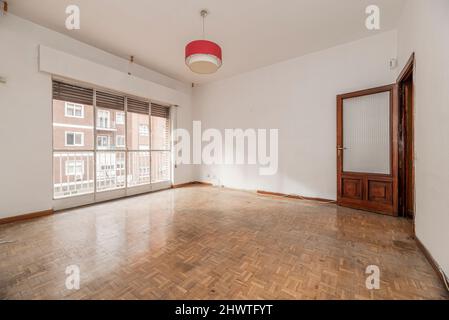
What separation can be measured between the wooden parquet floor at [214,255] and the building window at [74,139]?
139cm

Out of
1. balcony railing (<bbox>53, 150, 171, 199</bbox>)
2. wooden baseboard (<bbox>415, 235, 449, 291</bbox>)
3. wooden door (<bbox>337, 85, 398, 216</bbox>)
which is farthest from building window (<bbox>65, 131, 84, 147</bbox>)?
wooden baseboard (<bbox>415, 235, 449, 291</bbox>)

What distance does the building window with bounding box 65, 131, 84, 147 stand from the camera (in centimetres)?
389

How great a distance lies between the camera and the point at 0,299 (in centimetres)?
146

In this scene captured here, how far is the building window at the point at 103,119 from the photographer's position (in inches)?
169

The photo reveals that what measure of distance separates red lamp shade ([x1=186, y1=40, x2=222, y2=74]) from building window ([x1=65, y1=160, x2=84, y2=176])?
340cm

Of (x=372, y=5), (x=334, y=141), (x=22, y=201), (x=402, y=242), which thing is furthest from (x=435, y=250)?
(x=22, y=201)

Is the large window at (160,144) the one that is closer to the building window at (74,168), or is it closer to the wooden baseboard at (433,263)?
the building window at (74,168)

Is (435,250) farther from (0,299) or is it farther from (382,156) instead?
(0,299)

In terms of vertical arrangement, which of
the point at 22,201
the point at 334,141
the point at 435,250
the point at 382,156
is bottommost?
the point at 435,250

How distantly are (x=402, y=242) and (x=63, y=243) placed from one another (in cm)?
425

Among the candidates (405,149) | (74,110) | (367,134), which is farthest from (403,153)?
(74,110)

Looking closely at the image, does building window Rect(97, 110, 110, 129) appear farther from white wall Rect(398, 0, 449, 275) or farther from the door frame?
the door frame

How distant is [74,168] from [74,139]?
659 mm

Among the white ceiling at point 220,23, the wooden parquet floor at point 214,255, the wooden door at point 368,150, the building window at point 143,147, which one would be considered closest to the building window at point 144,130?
the building window at point 143,147
